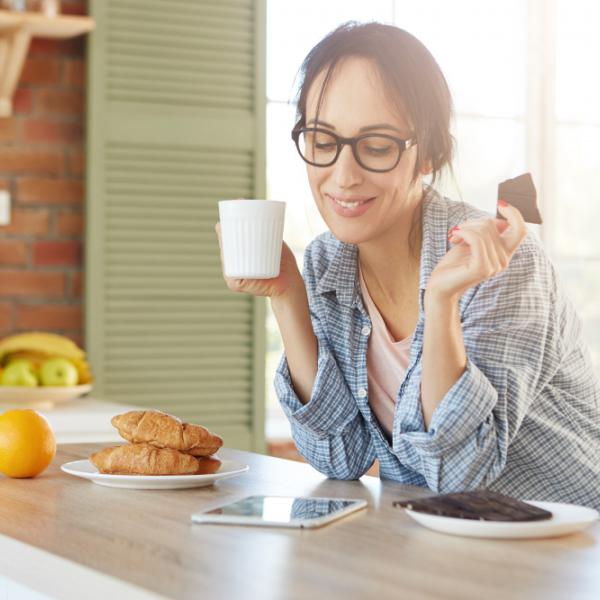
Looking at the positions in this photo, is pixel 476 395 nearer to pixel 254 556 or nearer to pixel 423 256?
pixel 423 256

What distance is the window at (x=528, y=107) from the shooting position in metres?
4.17

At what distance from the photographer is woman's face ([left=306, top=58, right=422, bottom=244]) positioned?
5.42 feet

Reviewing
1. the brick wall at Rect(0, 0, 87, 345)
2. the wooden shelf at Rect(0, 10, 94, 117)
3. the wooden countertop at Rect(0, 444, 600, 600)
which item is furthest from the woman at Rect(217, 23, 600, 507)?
the brick wall at Rect(0, 0, 87, 345)

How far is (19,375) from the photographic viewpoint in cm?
289

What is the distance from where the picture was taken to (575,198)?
4.52m

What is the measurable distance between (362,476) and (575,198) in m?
2.98

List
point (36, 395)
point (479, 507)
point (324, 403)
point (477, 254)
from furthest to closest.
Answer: point (36, 395)
point (324, 403)
point (477, 254)
point (479, 507)

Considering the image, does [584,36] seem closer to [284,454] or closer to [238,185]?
[238,185]

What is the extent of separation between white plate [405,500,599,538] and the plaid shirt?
0.25 m

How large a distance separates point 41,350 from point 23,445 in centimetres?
153

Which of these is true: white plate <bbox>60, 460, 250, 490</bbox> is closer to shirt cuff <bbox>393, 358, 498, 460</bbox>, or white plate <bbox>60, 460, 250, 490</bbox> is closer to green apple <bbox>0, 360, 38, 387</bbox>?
shirt cuff <bbox>393, 358, 498, 460</bbox>

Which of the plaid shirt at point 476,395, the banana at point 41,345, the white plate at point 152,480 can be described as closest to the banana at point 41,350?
the banana at point 41,345

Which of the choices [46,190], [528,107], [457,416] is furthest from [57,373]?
[528,107]

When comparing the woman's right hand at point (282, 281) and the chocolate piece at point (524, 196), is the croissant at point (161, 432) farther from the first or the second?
the chocolate piece at point (524, 196)
